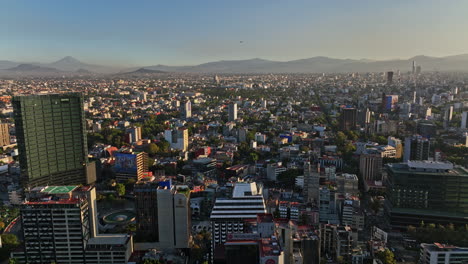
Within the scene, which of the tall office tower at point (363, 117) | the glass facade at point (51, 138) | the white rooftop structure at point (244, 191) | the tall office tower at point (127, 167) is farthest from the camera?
the tall office tower at point (363, 117)

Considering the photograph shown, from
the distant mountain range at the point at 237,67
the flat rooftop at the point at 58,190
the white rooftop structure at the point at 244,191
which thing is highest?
the distant mountain range at the point at 237,67

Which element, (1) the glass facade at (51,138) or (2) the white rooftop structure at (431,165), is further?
(1) the glass facade at (51,138)

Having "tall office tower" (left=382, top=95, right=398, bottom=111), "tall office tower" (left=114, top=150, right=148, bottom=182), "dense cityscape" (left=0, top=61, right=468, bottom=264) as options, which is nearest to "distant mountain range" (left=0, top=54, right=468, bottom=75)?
"tall office tower" (left=382, top=95, right=398, bottom=111)

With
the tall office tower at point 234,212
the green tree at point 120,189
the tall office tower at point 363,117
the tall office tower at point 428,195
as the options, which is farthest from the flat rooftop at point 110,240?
the tall office tower at point 363,117

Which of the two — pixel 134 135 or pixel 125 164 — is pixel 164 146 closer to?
Answer: pixel 134 135

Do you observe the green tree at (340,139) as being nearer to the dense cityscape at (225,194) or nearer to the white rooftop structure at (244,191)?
the dense cityscape at (225,194)

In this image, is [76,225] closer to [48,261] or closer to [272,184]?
[48,261]

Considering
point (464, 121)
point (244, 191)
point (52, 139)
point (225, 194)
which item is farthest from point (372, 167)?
point (52, 139)
